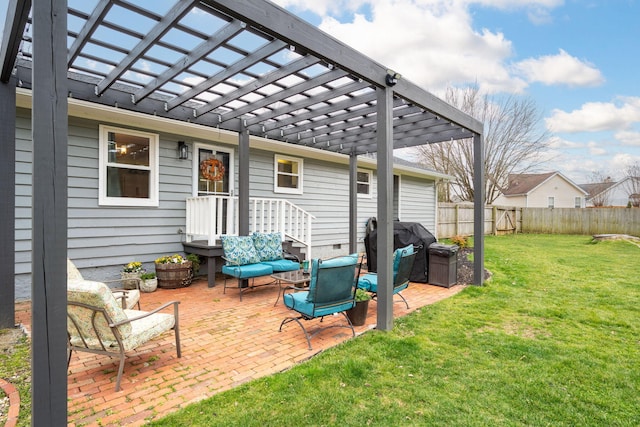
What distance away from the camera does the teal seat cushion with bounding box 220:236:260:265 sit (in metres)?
5.84

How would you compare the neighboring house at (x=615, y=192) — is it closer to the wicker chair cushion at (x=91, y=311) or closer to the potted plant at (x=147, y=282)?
the potted plant at (x=147, y=282)

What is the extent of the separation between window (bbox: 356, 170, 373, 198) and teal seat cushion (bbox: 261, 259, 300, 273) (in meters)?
5.46

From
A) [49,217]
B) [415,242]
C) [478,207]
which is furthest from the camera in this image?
[415,242]

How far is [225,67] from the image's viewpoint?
396cm

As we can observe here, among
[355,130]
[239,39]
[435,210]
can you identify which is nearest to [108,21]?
[239,39]

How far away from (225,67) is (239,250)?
320 centimetres

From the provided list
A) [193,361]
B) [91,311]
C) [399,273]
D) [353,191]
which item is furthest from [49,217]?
[353,191]

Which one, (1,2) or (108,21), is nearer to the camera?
(108,21)

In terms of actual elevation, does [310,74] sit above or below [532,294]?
A: above

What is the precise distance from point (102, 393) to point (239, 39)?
137 inches

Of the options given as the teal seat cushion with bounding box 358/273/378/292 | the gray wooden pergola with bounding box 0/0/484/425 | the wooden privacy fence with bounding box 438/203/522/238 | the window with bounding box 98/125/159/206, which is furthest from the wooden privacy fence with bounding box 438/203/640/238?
the window with bounding box 98/125/159/206

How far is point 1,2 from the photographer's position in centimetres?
352

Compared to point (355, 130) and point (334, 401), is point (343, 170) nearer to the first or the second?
point (355, 130)

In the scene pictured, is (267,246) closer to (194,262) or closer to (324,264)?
(194,262)
